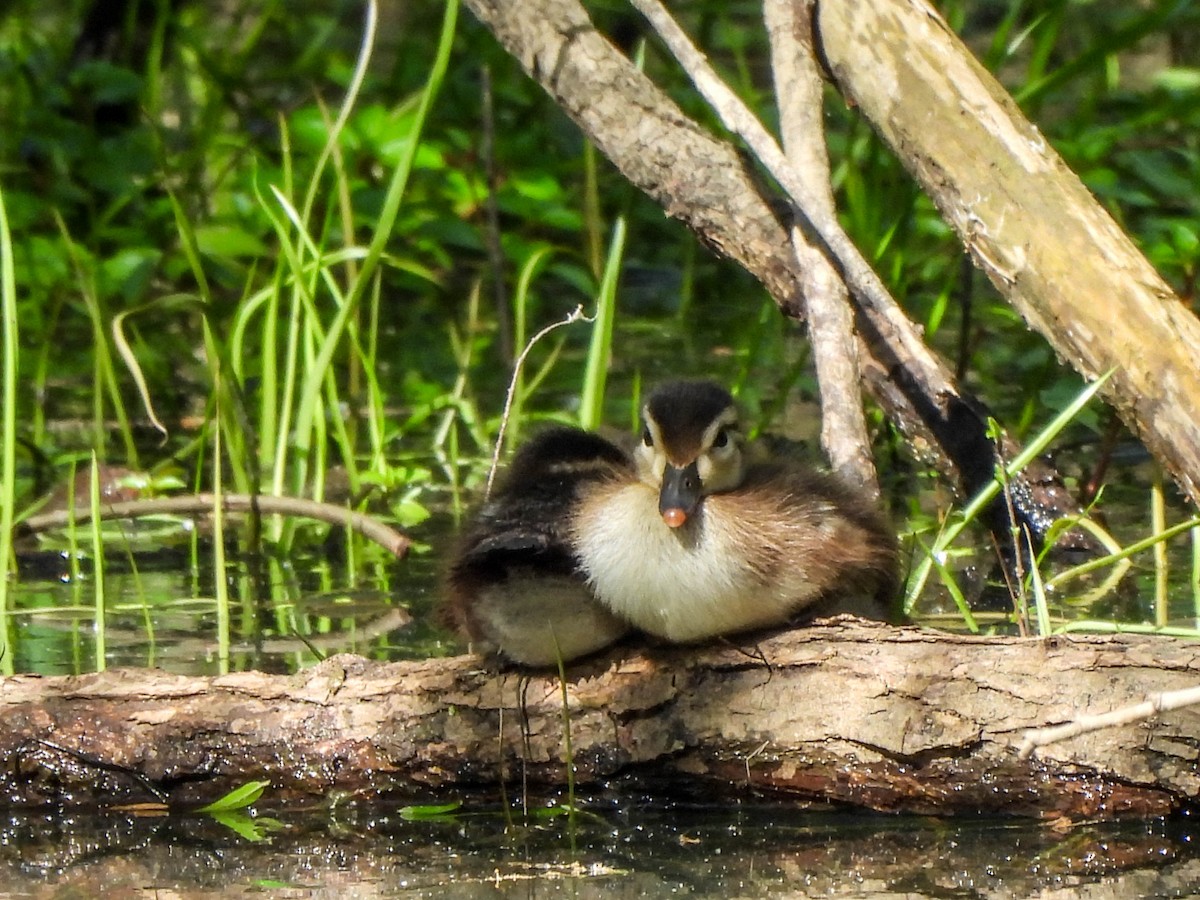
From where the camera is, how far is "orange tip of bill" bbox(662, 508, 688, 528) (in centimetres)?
325

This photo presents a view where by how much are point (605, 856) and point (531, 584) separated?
0.54m

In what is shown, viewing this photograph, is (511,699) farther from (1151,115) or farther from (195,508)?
(1151,115)

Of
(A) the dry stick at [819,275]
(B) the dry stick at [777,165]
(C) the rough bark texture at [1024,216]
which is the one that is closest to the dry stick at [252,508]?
(A) the dry stick at [819,275]

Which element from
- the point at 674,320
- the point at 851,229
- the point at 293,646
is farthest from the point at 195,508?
the point at 674,320

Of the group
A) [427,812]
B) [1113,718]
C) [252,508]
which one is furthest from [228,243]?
[1113,718]

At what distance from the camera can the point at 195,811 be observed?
3.36 m

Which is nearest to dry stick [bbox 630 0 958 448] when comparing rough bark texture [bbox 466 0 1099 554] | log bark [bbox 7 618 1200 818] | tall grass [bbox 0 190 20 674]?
rough bark texture [bbox 466 0 1099 554]

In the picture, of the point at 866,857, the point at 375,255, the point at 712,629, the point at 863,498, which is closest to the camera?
the point at 866,857

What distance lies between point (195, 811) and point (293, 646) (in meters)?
0.90

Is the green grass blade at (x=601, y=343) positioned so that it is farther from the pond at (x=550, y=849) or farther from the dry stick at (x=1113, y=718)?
the dry stick at (x=1113, y=718)

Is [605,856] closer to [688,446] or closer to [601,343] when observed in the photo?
[688,446]

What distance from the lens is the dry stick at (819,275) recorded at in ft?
13.1

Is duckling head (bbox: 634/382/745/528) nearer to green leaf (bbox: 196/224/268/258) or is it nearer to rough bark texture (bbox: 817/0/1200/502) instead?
rough bark texture (bbox: 817/0/1200/502)

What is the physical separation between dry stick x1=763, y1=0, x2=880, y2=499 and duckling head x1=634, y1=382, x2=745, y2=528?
16.2 inches
